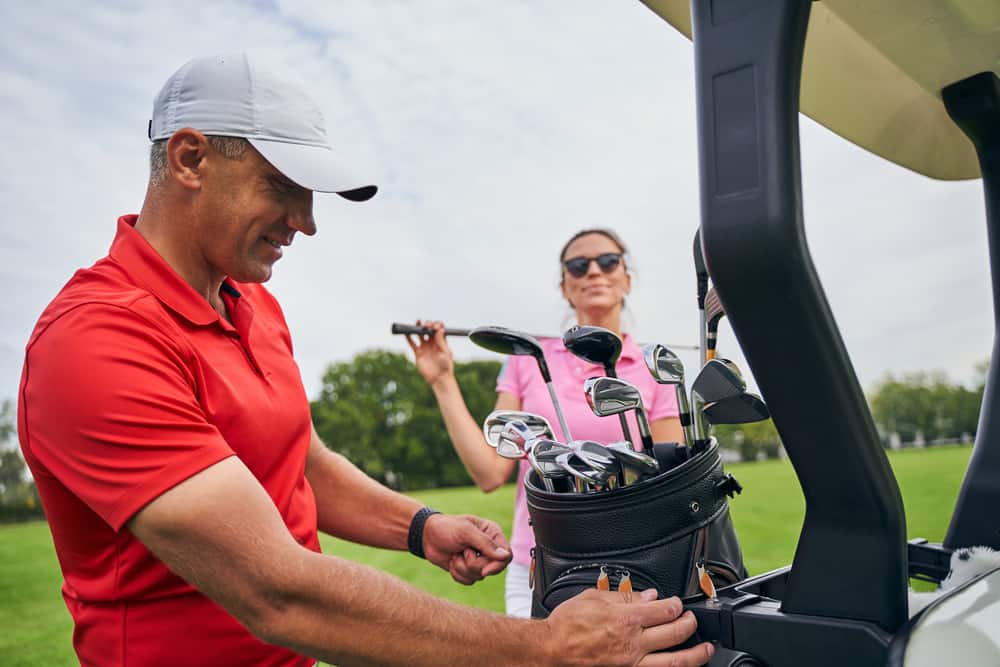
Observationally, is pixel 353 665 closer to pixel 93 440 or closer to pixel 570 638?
pixel 570 638

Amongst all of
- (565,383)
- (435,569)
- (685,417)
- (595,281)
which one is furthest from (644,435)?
(435,569)

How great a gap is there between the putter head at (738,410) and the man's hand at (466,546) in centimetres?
73

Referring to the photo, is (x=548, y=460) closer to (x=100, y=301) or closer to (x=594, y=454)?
(x=594, y=454)

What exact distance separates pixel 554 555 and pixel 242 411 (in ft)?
2.13

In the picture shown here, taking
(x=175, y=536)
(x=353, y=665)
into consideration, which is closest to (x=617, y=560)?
(x=353, y=665)

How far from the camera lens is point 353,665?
1.27 meters

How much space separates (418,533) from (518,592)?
852mm

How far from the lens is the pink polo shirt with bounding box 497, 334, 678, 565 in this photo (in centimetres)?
269

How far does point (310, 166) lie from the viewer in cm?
162

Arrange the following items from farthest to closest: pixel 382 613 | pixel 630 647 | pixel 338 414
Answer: pixel 338 414 < pixel 382 613 < pixel 630 647

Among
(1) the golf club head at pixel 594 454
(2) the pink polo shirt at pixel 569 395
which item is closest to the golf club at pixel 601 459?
(1) the golf club head at pixel 594 454

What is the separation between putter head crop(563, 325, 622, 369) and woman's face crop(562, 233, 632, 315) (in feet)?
5.25

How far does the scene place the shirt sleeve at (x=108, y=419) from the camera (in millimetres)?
1219

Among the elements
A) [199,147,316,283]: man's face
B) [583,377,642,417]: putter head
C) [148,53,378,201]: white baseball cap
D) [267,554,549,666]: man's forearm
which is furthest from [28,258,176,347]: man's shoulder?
[583,377,642,417]: putter head
